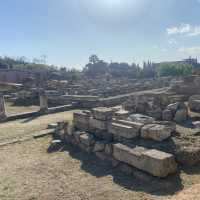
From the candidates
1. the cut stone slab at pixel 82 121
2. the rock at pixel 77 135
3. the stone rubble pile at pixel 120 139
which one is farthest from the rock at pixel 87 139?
the cut stone slab at pixel 82 121

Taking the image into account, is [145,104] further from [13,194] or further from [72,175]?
[13,194]

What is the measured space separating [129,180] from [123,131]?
5.58ft

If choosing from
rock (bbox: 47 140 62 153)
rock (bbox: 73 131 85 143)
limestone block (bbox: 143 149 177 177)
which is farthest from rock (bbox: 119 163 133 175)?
rock (bbox: 47 140 62 153)

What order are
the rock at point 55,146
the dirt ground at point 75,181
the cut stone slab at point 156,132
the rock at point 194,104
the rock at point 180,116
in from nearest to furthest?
1. the dirt ground at point 75,181
2. the cut stone slab at point 156,132
3. the rock at point 55,146
4. the rock at point 180,116
5. the rock at point 194,104

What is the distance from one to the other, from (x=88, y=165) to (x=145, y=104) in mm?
4496

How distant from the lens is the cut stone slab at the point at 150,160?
4723mm

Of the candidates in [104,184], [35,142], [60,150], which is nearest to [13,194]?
[104,184]

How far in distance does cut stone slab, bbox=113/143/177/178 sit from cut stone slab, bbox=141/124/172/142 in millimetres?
611

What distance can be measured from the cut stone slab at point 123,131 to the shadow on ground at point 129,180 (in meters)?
0.95

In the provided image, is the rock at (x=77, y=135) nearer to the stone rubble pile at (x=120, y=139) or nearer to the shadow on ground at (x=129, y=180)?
the stone rubble pile at (x=120, y=139)

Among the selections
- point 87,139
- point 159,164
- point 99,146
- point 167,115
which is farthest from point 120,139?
point 167,115

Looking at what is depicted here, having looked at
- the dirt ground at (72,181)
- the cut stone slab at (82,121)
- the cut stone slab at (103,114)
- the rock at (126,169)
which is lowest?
the dirt ground at (72,181)

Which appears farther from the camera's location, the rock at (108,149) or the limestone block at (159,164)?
the rock at (108,149)

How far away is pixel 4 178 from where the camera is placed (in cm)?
545
